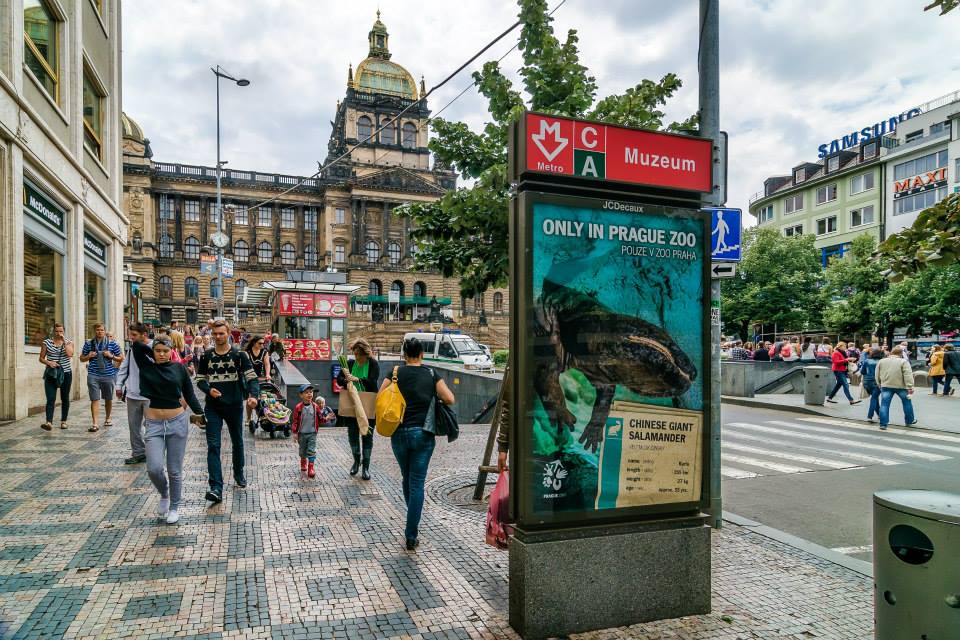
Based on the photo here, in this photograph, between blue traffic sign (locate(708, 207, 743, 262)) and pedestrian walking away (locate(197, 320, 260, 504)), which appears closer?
blue traffic sign (locate(708, 207, 743, 262))

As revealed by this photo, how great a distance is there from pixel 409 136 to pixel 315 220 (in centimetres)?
1744

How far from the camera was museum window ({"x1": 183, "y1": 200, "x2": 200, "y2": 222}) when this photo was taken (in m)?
77.5

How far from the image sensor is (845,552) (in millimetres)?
5652

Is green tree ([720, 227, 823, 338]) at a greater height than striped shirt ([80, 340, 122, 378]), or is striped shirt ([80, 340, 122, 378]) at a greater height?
green tree ([720, 227, 823, 338])

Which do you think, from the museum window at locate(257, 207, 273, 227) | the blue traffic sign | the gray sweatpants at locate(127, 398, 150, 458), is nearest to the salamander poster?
the blue traffic sign

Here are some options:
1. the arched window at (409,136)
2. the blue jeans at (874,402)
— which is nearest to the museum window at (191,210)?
the arched window at (409,136)

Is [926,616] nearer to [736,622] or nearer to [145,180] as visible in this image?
[736,622]

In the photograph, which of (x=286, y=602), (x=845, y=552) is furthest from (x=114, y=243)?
(x=845, y=552)

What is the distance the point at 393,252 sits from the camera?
81.8 metres

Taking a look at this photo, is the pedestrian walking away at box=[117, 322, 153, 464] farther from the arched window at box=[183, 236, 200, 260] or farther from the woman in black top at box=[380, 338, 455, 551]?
the arched window at box=[183, 236, 200, 260]

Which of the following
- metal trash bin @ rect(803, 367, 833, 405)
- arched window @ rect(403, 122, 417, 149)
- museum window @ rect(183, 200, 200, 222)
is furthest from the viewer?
arched window @ rect(403, 122, 417, 149)

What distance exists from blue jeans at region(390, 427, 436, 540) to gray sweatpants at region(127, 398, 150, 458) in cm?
458

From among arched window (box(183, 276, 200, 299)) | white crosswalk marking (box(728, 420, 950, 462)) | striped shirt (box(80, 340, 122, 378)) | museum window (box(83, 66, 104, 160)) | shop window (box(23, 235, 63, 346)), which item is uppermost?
museum window (box(83, 66, 104, 160))

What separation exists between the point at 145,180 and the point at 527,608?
273 ft
